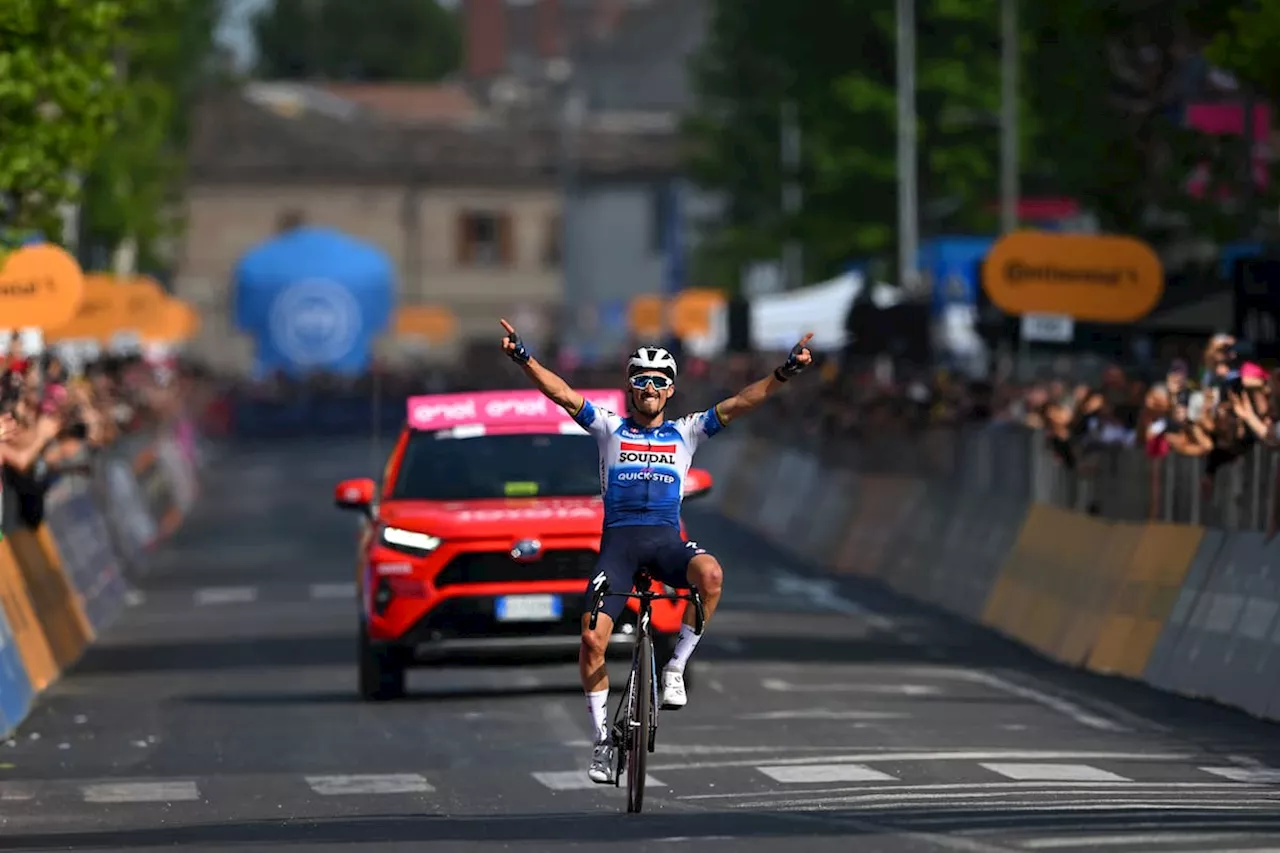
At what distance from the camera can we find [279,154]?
11988cm

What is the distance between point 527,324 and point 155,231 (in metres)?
45.4

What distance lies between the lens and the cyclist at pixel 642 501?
47.4 feet

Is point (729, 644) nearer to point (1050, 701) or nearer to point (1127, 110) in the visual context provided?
point (1050, 701)

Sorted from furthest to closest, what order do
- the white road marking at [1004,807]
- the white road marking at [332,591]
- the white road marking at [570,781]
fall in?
the white road marking at [332,591], the white road marking at [570,781], the white road marking at [1004,807]

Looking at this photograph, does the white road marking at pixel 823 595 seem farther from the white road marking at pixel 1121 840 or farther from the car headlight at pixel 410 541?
the white road marking at pixel 1121 840

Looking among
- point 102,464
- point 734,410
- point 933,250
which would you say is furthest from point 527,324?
point 734,410

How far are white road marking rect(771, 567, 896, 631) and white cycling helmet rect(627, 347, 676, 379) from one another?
12866 millimetres

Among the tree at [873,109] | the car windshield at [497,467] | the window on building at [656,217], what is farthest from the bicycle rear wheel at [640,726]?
the window on building at [656,217]

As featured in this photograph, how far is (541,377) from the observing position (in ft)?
47.5

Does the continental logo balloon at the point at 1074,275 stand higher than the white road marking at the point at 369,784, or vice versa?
the continental logo balloon at the point at 1074,275

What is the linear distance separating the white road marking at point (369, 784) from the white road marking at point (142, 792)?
22.9 inches

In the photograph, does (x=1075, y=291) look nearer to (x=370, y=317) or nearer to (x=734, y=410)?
(x=734, y=410)

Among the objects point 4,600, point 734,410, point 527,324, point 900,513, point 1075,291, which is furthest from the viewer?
point 527,324

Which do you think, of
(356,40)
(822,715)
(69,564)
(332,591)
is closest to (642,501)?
(822,715)
